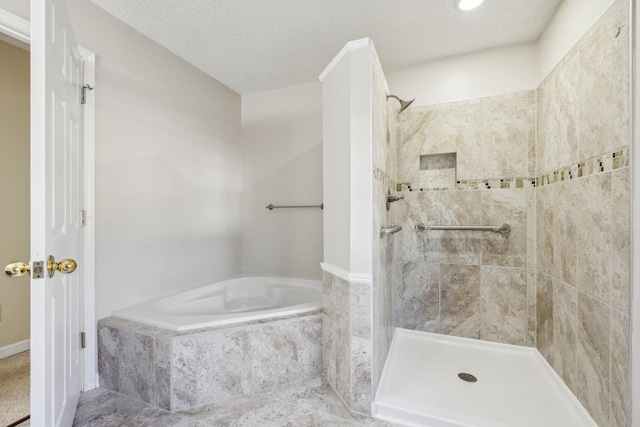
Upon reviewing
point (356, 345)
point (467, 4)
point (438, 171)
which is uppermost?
point (467, 4)

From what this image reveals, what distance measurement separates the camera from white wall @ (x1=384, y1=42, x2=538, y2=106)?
2.01 metres

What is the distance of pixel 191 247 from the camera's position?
2377 mm

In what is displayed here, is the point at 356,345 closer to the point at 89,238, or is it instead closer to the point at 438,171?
the point at 438,171

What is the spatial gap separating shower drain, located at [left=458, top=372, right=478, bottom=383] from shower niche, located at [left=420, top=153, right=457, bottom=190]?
4.32 feet

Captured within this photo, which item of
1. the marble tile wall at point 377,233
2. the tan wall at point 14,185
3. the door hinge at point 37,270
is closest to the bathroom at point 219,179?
the marble tile wall at point 377,233

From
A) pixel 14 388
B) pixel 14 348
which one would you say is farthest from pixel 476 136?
pixel 14 348

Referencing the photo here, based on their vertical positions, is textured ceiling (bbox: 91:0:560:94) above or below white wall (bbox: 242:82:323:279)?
above

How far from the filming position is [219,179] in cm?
269

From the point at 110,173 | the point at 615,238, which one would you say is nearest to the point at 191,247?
the point at 110,173

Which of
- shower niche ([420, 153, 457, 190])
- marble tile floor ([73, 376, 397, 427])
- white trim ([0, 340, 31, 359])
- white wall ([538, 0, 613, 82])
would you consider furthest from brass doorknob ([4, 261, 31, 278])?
white wall ([538, 0, 613, 82])

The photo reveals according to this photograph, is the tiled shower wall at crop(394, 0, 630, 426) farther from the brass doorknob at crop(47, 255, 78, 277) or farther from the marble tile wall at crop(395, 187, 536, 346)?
the brass doorknob at crop(47, 255, 78, 277)

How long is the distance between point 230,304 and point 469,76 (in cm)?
274

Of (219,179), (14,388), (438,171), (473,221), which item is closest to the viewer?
(14,388)

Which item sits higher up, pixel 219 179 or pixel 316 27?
pixel 316 27
